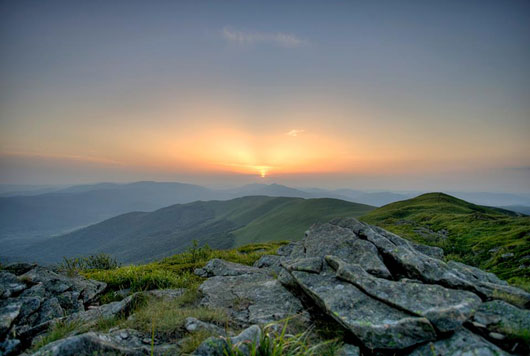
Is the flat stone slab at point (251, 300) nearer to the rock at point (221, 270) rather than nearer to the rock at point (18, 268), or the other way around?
the rock at point (221, 270)

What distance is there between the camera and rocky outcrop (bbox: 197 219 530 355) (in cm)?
529

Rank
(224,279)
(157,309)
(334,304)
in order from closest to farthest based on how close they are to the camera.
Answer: (334,304) → (157,309) → (224,279)

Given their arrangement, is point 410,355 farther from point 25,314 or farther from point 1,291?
point 1,291

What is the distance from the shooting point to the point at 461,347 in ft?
16.2

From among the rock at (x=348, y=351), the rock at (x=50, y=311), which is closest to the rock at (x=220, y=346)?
the rock at (x=348, y=351)

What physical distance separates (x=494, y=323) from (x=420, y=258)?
2784 mm

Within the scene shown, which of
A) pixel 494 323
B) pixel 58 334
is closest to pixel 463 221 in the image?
pixel 494 323

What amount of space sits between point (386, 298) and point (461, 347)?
1.65m

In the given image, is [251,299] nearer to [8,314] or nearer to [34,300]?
[8,314]

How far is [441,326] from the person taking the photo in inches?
210

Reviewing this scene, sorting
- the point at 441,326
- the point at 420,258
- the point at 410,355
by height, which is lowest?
the point at 410,355

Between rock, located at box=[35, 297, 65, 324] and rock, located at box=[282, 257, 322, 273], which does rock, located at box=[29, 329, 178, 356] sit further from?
rock, located at box=[35, 297, 65, 324]

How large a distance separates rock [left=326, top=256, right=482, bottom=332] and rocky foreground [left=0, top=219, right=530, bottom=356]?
23mm

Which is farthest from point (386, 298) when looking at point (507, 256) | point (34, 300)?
point (507, 256)
